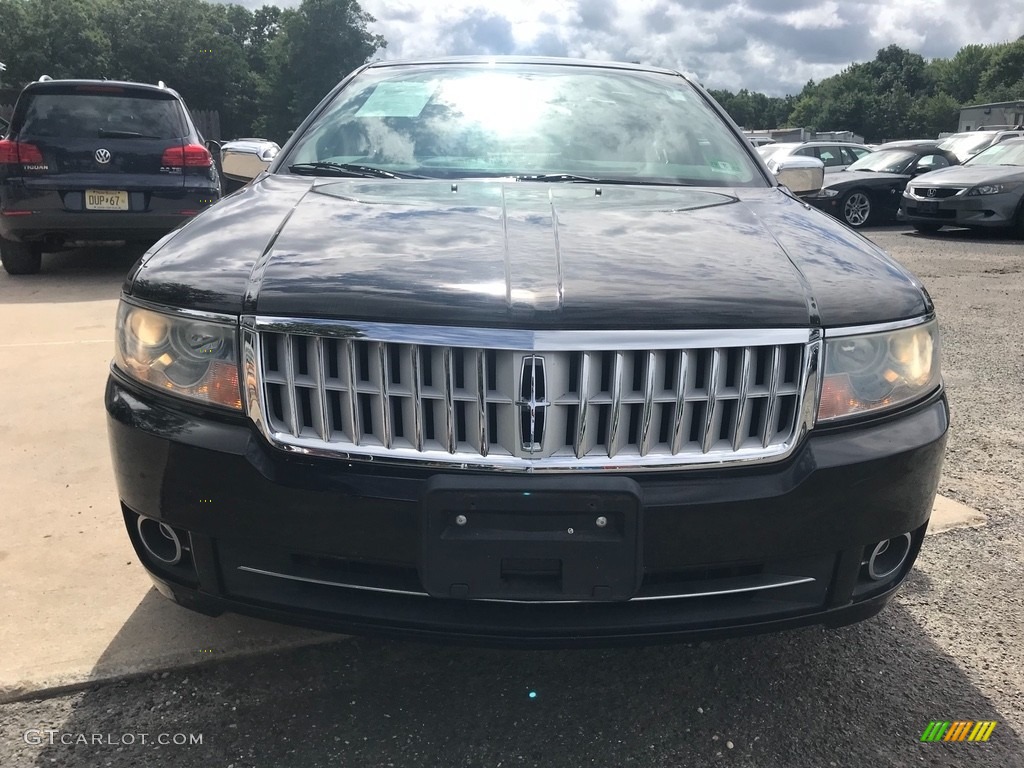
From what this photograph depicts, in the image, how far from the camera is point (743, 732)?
6.43ft

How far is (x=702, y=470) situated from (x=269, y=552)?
88 centimetres

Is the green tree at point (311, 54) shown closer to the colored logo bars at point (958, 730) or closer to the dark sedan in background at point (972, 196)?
the dark sedan in background at point (972, 196)

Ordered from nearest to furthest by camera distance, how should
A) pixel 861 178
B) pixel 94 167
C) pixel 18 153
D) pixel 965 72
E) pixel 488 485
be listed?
pixel 488 485, pixel 18 153, pixel 94 167, pixel 861 178, pixel 965 72

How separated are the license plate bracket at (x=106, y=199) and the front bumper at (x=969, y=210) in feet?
33.5

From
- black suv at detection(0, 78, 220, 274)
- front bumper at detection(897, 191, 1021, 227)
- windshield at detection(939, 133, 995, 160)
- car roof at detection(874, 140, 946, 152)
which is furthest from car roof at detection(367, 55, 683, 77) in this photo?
windshield at detection(939, 133, 995, 160)

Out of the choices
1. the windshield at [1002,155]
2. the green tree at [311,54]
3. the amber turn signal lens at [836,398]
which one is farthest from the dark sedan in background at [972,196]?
the green tree at [311,54]

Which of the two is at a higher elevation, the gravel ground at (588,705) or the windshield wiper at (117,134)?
the windshield wiper at (117,134)

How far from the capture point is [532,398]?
157cm

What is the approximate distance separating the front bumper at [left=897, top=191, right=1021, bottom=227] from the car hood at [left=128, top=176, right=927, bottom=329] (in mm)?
10649

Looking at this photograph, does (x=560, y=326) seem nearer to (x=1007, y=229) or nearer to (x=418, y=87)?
(x=418, y=87)

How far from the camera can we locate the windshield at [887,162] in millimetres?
13823

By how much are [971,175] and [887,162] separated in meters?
2.46

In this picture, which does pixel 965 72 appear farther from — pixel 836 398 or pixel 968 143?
pixel 836 398

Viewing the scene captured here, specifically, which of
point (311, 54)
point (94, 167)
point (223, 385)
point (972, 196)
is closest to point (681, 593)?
point (223, 385)
